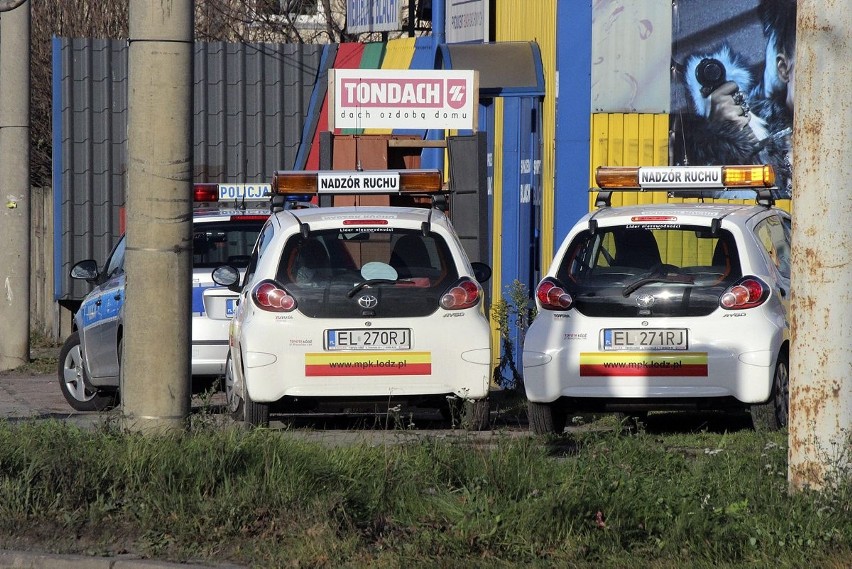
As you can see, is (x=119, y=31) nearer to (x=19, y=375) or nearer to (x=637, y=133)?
→ (x=19, y=375)

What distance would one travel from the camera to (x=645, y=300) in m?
8.92

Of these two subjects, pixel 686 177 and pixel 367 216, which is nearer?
pixel 367 216

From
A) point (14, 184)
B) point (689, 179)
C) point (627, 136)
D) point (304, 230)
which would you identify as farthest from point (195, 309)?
point (14, 184)

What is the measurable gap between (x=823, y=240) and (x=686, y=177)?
4012 millimetres

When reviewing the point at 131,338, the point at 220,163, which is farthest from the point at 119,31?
the point at 131,338

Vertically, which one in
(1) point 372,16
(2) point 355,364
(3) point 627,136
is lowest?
(2) point 355,364

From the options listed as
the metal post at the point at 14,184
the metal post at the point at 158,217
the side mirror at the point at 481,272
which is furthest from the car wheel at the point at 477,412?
the metal post at the point at 14,184

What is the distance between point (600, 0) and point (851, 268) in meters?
8.09

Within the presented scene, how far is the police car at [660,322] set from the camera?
346 inches

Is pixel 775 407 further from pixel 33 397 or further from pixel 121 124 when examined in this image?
pixel 121 124

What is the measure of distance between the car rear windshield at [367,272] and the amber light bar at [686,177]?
153cm

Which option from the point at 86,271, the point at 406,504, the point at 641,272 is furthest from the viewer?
the point at 86,271

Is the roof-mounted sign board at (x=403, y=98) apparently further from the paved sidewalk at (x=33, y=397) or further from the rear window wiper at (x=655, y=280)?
the rear window wiper at (x=655, y=280)

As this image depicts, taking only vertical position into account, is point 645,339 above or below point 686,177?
below
